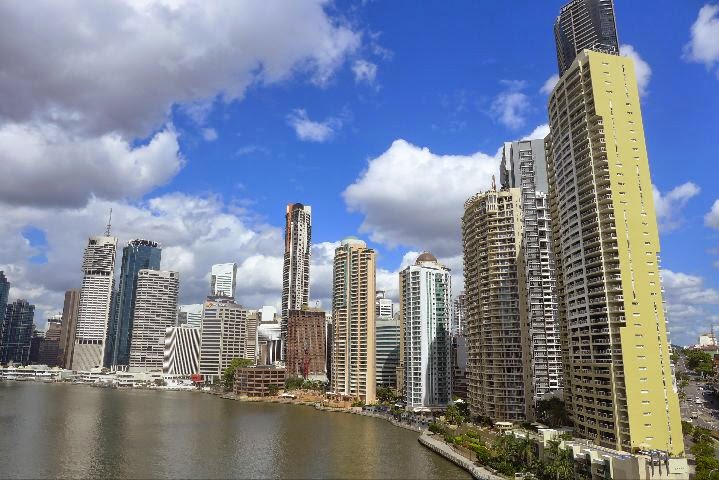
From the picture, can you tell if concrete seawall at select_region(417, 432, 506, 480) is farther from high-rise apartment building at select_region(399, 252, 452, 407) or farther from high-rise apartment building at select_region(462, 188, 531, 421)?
high-rise apartment building at select_region(399, 252, 452, 407)

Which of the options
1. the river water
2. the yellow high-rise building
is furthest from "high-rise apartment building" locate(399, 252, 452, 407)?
the yellow high-rise building

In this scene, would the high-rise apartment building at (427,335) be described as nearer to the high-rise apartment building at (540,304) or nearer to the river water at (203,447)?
the river water at (203,447)

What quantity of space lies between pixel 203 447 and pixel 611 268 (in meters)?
81.2

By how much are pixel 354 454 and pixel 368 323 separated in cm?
9890

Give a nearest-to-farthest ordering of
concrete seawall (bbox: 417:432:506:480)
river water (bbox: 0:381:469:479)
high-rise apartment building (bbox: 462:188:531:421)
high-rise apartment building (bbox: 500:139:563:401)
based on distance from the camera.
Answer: concrete seawall (bbox: 417:432:506:480)
river water (bbox: 0:381:469:479)
high-rise apartment building (bbox: 462:188:531:421)
high-rise apartment building (bbox: 500:139:563:401)

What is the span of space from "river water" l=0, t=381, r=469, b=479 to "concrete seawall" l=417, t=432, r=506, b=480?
1572 millimetres

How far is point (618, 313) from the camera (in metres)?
84.5

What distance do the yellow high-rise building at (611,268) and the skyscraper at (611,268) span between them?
0.54 ft

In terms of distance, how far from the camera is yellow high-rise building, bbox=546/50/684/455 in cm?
7969

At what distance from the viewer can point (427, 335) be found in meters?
170

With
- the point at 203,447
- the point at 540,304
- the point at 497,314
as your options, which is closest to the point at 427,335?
the point at 497,314

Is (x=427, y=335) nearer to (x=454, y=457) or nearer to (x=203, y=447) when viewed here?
(x=454, y=457)

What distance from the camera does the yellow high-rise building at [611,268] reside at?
261 feet

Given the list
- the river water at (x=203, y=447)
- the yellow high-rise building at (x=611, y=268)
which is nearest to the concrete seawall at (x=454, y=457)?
the river water at (x=203, y=447)
